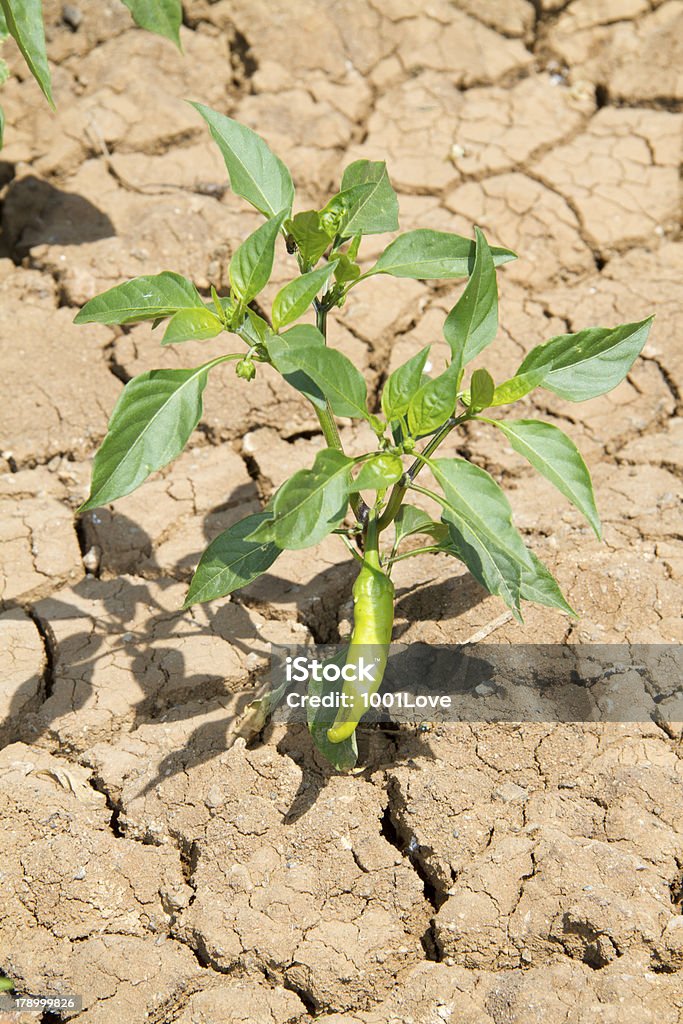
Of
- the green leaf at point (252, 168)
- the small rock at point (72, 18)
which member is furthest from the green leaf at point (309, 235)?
the small rock at point (72, 18)

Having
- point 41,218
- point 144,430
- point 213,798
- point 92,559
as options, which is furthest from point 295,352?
point 41,218

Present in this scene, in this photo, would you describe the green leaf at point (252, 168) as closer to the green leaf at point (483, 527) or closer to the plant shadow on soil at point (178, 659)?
the green leaf at point (483, 527)

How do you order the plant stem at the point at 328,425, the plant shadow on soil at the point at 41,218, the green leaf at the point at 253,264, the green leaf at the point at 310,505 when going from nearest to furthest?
1. the green leaf at the point at 310,505
2. the green leaf at the point at 253,264
3. the plant stem at the point at 328,425
4. the plant shadow on soil at the point at 41,218

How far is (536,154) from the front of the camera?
442 cm

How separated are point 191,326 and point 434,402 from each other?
1.96 ft

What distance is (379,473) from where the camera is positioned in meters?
2.20

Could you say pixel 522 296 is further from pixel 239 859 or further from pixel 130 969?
pixel 130 969

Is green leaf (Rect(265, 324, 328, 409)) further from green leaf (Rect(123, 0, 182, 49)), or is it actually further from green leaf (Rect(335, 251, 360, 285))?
green leaf (Rect(123, 0, 182, 49))

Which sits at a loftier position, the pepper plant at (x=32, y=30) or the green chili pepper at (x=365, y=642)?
the pepper plant at (x=32, y=30)

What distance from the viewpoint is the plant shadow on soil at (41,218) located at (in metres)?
4.01

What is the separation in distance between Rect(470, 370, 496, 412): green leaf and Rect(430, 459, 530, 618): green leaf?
15 cm

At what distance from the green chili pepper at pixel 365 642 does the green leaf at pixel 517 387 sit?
1.70 feet

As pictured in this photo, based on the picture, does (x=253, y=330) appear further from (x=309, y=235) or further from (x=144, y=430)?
(x=144, y=430)

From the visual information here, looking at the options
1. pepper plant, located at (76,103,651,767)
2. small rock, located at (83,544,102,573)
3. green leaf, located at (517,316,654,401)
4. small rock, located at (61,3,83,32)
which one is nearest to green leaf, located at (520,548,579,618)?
pepper plant, located at (76,103,651,767)
